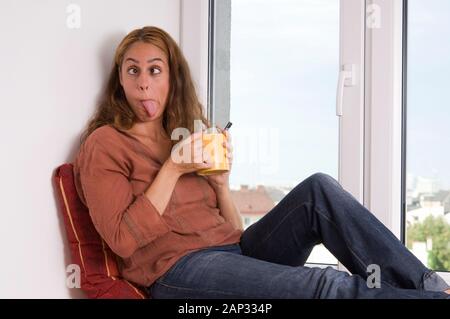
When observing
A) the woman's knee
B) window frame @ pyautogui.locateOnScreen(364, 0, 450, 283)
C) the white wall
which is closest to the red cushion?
the white wall

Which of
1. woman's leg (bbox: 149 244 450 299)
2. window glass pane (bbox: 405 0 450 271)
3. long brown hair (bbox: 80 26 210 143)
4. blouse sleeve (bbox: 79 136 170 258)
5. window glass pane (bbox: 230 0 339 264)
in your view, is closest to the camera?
woman's leg (bbox: 149 244 450 299)

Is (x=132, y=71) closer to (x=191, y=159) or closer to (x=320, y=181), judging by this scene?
(x=191, y=159)

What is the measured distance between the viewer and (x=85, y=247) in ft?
4.60

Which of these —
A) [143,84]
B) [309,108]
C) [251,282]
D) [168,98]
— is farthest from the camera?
[309,108]

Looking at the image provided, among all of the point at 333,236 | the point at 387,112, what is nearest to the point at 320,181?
the point at 333,236

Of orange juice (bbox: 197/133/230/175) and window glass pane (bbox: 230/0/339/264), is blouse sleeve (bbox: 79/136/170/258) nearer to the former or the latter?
orange juice (bbox: 197/133/230/175)

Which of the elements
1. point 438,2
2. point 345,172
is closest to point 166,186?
point 345,172

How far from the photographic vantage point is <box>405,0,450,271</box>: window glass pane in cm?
163

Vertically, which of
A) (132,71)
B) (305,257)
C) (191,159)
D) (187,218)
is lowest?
(305,257)

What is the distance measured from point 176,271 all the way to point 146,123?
40 cm

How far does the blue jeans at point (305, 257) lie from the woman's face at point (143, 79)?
1.24ft

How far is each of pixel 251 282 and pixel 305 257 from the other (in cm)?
29

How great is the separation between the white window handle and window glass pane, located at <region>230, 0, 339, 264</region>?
0.24ft

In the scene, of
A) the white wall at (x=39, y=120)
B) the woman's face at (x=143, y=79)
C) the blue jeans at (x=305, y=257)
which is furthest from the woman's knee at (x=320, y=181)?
the white wall at (x=39, y=120)
